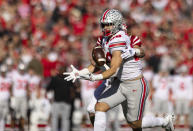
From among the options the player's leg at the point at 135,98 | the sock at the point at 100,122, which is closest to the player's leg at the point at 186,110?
the player's leg at the point at 135,98

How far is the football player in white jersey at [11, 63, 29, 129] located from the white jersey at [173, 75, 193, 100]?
4182 millimetres

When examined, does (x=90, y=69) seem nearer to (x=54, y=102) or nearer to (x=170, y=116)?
(x=170, y=116)

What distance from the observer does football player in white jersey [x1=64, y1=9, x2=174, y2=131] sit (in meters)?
6.55

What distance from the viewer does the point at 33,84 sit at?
12195 millimetres

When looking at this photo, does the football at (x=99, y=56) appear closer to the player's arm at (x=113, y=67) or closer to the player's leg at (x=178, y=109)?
the player's arm at (x=113, y=67)

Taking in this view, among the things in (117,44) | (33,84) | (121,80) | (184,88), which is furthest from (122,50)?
(184,88)

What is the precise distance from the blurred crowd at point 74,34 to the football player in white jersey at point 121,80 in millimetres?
5445

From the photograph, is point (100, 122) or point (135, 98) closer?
point (100, 122)

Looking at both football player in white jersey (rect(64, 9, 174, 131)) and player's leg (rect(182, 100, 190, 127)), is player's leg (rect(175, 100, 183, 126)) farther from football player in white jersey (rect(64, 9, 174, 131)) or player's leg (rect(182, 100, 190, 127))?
football player in white jersey (rect(64, 9, 174, 131))

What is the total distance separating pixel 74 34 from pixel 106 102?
8248 millimetres

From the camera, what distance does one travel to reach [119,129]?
1197cm

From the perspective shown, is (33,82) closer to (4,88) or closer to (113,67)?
(4,88)

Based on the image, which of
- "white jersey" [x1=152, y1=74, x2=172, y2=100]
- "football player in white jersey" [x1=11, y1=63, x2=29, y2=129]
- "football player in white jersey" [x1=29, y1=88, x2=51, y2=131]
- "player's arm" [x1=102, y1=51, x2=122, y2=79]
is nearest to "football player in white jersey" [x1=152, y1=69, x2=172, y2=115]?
"white jersey" [x1=152, y1=74, x2=172, y2=100]

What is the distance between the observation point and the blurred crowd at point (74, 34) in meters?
13.2
